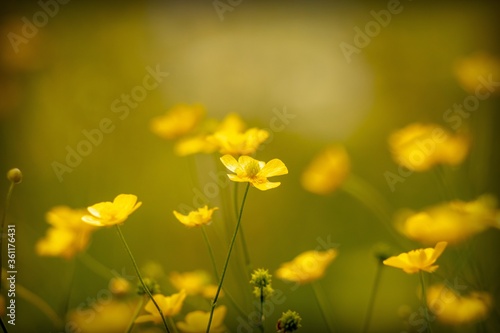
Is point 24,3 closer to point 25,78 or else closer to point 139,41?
point 25,78

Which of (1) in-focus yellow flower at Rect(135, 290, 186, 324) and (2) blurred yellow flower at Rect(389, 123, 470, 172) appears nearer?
(1) in-focus yellow flower at Rect(135, 290, 186, 324)

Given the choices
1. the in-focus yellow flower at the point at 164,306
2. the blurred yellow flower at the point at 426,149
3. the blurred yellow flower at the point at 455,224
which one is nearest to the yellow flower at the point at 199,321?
the in-focus yellow flower at the point at 164,306

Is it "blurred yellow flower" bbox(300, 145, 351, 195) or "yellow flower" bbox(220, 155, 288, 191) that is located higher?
"yellow flower" bbox(220, 155, 288, 191)

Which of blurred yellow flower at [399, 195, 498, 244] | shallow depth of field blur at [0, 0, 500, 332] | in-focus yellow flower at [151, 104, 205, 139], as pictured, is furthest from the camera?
shallow depth of field blur at [0, 0, 500, 332]

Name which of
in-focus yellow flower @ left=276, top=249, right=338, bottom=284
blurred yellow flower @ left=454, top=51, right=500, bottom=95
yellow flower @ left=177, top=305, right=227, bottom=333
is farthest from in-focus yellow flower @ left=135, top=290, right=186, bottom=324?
blurred yellow flower @ left=454, top=51, right=500, bottom=95

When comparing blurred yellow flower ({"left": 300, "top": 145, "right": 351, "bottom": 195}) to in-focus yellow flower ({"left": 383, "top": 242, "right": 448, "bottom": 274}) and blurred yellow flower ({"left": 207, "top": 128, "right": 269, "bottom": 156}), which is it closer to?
blurred yellow flower ({"left": 207, "top": 128, "right": 269, "bottom": 156})

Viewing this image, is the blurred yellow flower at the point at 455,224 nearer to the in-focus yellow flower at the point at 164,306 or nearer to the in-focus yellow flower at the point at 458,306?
the in-focus yellow flower at the point at 458,306
